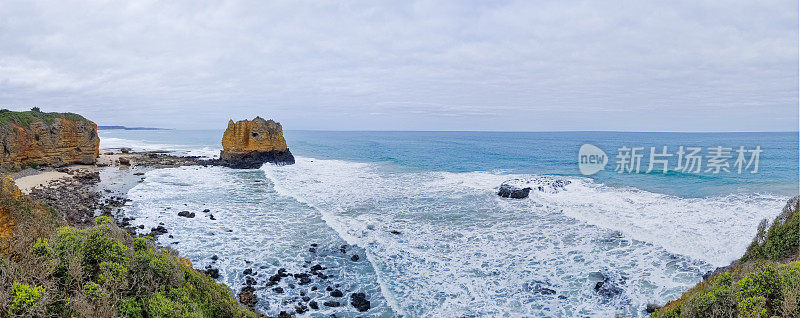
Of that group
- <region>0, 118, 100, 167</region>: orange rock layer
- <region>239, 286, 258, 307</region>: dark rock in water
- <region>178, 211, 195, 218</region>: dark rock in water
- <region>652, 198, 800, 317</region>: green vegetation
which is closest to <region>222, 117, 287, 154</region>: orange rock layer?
<region>0, 118, 100, 167</region>: orange rock layer

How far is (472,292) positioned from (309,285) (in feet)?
18.7

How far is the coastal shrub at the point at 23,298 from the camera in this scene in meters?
4.32

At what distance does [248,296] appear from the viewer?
12.1 m

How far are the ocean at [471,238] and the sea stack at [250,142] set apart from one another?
13976 millimetres

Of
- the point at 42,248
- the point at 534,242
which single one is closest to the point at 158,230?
the point at 42,248

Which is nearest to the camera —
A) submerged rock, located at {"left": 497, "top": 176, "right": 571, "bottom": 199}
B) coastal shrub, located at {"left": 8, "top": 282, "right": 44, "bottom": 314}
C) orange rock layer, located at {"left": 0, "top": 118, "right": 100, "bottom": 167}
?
coastal shrub, located at {"left": 8, "top": 282, "right": 44, "bottom": 314}

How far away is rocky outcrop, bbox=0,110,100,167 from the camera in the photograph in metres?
31.7

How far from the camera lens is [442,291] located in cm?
1240

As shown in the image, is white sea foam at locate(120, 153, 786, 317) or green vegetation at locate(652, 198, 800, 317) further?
white sea foam at locate(120, 153, 786, 317)

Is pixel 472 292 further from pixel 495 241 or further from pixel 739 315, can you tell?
pixel 739 315

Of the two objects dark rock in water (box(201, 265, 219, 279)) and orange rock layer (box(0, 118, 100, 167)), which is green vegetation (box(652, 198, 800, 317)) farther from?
orange rock layer (box(0, 118, 100, 167))

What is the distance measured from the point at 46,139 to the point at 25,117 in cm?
251

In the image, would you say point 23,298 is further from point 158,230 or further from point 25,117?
point 25,117

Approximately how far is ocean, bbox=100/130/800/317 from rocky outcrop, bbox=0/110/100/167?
534 inches
